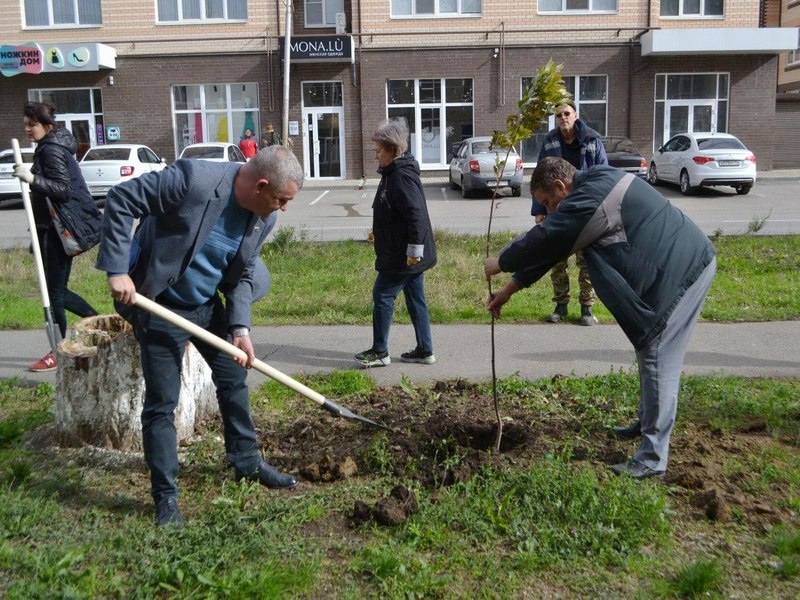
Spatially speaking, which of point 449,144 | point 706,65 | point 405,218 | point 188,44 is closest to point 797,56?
point 706,65

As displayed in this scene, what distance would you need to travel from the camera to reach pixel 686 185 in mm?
22656

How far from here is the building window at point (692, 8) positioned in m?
30.3

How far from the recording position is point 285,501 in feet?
13.7

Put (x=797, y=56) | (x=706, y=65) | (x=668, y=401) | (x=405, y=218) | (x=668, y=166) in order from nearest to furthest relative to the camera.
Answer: (x=668, y=401) → (x=405, y=218) → (x=668, y=166) → (x=706, y=65) → (x=797, y=56)

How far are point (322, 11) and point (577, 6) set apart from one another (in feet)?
30.5

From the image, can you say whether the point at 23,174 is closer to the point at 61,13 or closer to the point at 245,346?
the point at 245,346

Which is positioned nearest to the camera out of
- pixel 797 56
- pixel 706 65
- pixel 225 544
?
pixel 225 544

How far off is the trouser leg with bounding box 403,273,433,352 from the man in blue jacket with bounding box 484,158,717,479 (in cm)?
240

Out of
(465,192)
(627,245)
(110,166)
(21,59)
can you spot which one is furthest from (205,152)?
(627,245)

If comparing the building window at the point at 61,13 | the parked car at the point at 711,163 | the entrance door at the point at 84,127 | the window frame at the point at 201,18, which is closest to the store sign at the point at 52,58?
the building window at the point at 61,13

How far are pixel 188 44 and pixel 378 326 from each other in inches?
1030

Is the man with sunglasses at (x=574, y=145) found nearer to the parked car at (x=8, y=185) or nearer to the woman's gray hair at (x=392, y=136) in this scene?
the woman's gray hair at (x=392, y=136)

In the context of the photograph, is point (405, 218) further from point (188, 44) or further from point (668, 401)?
point (188, 44)

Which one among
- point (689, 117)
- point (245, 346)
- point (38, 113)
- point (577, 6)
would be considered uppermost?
point (577, 6)
